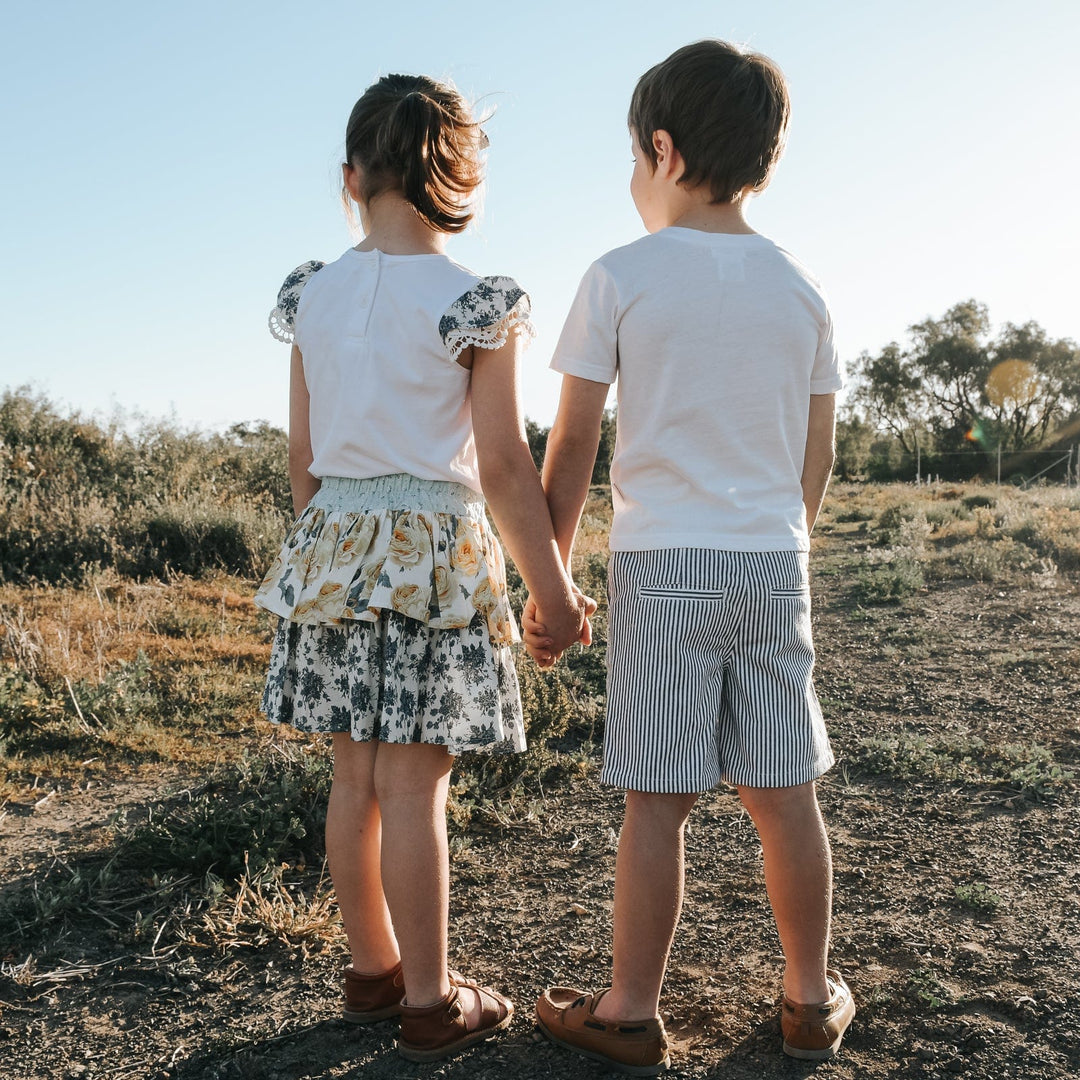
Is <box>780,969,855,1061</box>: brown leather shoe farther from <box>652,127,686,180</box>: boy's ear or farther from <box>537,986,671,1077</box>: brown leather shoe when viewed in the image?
<box>652,127,686,180</box>: boy's ear

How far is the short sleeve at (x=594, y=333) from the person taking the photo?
1704mm

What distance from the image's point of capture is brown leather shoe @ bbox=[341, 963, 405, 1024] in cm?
195

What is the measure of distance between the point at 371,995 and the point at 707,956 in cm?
80

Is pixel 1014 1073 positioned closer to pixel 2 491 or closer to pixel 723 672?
pixel 723 672

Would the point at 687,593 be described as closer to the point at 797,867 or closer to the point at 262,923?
the point at 797,867

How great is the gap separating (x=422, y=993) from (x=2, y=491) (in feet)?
21.8

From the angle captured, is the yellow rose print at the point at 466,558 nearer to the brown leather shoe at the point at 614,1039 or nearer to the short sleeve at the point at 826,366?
the short sleeve at the point at 826,366

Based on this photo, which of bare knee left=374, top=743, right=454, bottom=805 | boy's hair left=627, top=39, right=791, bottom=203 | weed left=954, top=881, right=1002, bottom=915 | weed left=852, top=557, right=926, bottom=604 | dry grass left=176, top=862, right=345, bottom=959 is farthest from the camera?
weed left=852, top=557, right=926, bottom=604

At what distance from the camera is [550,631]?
5.90 feet

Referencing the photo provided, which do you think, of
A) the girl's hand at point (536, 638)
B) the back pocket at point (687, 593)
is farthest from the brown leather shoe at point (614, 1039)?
the back pocket at point (687, 593)

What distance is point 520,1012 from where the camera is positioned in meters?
2.05

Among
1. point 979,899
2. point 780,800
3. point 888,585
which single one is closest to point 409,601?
point 780,800

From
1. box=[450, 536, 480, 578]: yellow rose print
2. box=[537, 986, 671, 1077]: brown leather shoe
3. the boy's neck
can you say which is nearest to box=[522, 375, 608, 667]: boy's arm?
box=[450, 536, 480, 578]: yellow rose print

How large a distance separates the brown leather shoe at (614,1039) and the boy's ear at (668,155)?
1563 mm
